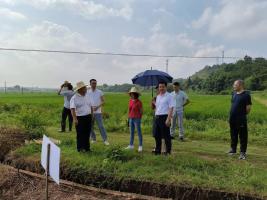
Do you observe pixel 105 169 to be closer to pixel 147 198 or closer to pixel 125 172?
pixel 125 172

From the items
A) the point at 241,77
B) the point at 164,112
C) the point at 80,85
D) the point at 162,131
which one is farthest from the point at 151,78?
the point at 241,77

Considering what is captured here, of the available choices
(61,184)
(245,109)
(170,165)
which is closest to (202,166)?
(170,165)

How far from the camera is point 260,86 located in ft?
200

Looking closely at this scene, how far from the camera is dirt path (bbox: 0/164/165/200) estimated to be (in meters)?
6.17

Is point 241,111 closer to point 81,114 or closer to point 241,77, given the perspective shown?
point 81,114

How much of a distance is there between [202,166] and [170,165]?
584 mm

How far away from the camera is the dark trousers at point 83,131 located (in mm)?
7838

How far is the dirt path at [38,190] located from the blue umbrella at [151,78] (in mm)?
3541

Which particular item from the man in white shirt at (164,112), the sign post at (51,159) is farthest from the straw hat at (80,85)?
the sign post at (51,159)

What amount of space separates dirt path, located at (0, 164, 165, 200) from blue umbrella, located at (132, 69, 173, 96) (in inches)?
139

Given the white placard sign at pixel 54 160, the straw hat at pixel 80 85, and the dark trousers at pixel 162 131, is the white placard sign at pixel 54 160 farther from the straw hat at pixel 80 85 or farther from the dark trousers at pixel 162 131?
the dark trousers at pixel 162 131

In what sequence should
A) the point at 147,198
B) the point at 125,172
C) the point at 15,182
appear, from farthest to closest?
the point at 15,182 → the point at 125,172 → the point at 147,198

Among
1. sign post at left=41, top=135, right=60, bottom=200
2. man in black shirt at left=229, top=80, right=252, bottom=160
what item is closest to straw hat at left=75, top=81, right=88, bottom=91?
sign post at left=41, top=135, right=60, bottom=200

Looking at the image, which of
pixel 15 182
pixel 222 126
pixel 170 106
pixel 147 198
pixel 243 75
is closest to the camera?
pixel 147 198
